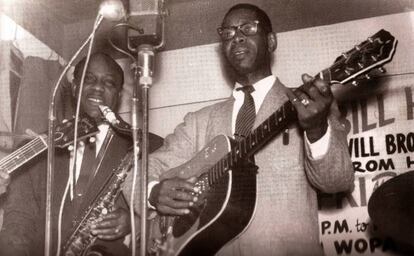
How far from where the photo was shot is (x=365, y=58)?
179cm

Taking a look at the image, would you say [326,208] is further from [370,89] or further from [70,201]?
[70,201]

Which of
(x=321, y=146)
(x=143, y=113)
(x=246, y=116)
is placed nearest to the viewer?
(x=143, y=113)

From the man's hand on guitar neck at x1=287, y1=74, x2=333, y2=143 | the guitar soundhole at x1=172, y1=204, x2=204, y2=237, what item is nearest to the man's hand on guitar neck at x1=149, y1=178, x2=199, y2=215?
the guitar soundhole at x1=172, y1=204, x2=204, y2=237

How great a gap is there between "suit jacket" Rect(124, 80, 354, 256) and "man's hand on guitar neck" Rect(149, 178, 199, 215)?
0.06 m

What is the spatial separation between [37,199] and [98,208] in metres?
0.30

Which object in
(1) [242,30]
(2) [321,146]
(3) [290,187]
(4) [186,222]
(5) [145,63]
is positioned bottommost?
(4) [186,222]

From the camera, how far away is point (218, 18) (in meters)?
2.96

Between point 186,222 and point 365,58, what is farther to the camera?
point 186,222

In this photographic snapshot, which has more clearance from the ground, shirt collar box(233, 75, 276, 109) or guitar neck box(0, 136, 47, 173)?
shirt collar box(233, 75, 276, 109)

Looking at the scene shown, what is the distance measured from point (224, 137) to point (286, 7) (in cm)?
110

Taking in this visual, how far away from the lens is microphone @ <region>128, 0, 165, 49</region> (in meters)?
1.67

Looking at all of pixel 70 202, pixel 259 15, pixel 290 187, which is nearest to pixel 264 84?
pixel 259 15

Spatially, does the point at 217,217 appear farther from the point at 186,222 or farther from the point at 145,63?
the point at 145,63

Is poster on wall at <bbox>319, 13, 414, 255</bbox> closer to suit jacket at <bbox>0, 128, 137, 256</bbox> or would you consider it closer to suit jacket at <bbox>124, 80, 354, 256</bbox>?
suit jacket at <bbox>124, 80, 354, 256</bbox>
